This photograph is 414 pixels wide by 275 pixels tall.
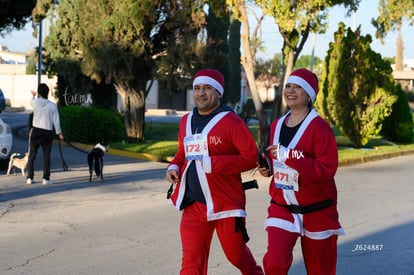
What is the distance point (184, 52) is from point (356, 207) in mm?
10429

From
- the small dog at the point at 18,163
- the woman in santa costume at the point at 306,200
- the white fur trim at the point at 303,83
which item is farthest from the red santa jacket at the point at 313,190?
the small dog at the point at 18,163

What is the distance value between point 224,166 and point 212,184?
0.18 meters

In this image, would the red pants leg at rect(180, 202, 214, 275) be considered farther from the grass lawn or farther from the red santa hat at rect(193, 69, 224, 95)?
the grass lawn

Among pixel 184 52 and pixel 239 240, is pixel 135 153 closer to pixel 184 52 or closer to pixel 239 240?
pixel 184 52

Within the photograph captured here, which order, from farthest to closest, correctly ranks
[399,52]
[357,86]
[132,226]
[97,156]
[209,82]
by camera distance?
[399,52], [357,86], [97,156], [132,226], [209,82]

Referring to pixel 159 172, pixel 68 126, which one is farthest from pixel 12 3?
pixel 159 172

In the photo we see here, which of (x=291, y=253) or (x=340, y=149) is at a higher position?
(x=291, y=253)

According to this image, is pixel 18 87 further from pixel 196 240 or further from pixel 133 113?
pixel 196 240

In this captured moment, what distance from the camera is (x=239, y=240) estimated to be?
16.1ft

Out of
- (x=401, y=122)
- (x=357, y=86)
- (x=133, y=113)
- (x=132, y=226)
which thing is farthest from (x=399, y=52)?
(x=132, y=226)

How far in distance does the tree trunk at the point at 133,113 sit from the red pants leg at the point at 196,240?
1636 centimetres

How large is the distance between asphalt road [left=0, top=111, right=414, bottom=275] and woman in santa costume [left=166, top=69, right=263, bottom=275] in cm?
158

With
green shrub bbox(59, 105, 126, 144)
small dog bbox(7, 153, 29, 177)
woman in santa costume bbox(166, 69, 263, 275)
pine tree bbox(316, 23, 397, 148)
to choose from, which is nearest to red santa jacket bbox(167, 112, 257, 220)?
woman in santa costume bbox(166, 69, 263, 275)

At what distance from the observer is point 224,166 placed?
15.9 ft
